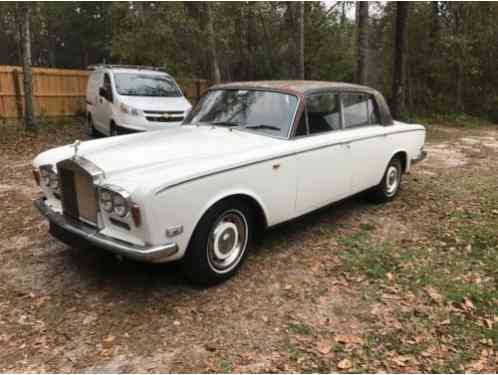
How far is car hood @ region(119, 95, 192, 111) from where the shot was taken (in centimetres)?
916

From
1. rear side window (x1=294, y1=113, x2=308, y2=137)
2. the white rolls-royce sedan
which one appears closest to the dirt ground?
the white rolls-royce sedan

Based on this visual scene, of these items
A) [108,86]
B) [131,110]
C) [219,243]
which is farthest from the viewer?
[108,86]

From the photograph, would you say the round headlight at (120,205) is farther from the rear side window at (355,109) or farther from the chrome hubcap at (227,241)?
the rear side window at (355,109)

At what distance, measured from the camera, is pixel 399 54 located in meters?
13.8

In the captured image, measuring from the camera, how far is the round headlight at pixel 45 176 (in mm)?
4039

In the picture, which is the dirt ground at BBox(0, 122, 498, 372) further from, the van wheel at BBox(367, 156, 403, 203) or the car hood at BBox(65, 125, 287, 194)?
the car hood at BBox(65, 125, 287, 194)

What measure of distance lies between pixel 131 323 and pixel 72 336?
0.43 m

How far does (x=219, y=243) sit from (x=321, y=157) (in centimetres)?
158

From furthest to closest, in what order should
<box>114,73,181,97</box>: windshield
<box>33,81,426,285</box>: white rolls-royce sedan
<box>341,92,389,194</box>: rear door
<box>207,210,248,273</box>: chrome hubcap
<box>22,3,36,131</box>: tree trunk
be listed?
<box>22,3,36,131</box>: tree trunk, <box>114,73,181,97</box>: windshield, <box>341,92,389,194</box>: rear door, <box>207,210,248,273</box>: chrome hubcap, <box>33,81,426,285</box>: white rolls-royce sedan

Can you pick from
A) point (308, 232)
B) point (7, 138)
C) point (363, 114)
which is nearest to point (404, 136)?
point (363, 114)

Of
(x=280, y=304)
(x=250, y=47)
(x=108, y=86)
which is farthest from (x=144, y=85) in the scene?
(x=250, y=47)

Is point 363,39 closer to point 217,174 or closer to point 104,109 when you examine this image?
point 104,109

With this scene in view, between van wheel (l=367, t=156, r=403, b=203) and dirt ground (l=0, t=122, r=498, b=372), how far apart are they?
0.58 metres

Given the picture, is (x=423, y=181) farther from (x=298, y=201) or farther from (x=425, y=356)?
(x=425, y=356)
